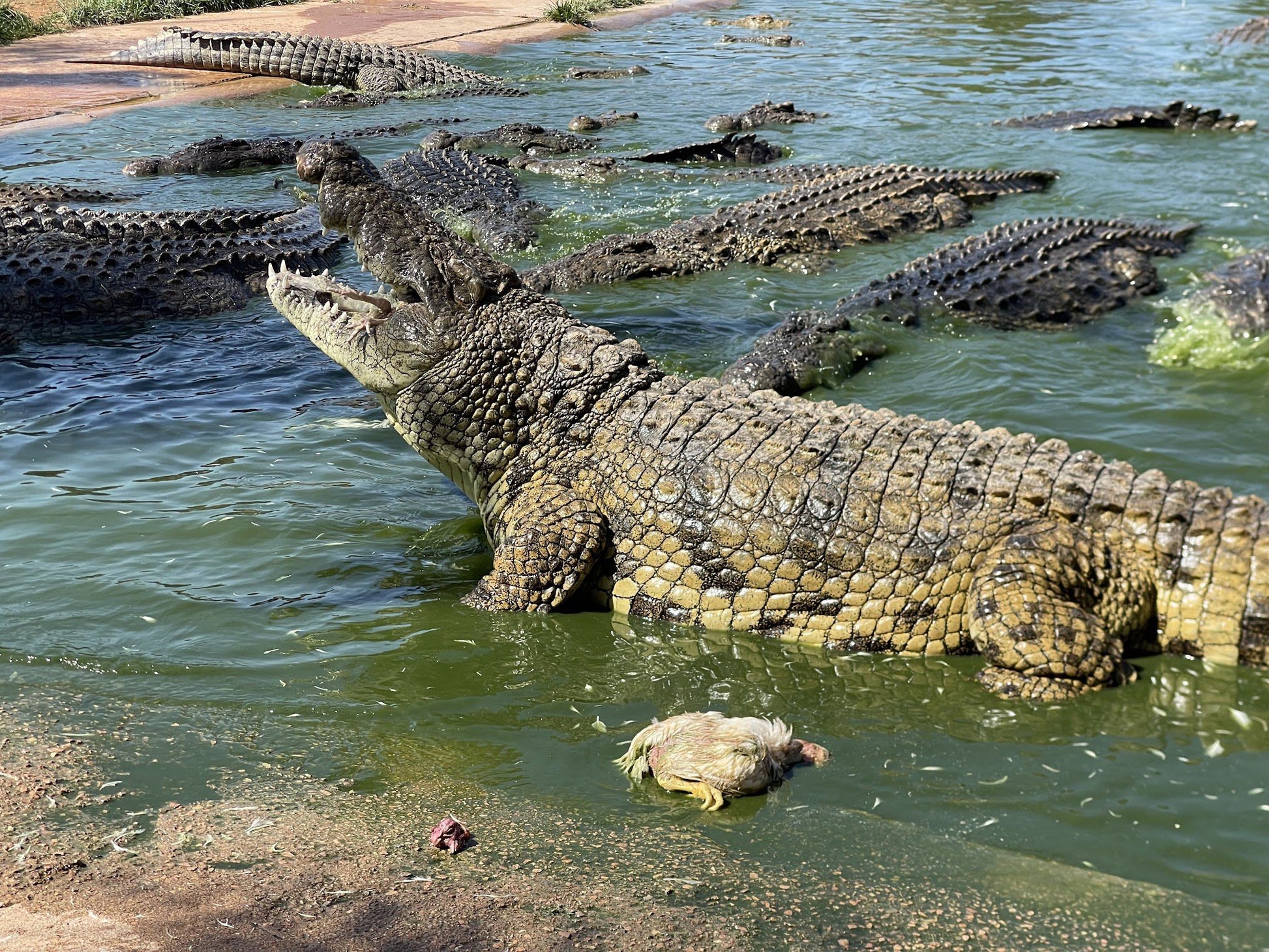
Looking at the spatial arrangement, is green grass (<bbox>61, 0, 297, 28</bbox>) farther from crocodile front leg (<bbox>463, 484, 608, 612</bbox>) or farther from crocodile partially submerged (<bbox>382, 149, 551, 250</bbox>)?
crocodile front leg (<bbox>463, 484, 608, 612</bbox>)

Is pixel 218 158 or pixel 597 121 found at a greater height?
pixel 597 121

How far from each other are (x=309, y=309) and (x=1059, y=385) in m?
4.35

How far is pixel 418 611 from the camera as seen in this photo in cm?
502

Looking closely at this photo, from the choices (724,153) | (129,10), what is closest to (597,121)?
(724,153)

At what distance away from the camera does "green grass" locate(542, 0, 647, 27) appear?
75.9ft

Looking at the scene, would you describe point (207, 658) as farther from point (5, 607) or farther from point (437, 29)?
point (437, 29)

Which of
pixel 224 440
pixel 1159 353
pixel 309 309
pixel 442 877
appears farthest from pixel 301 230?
pixel 442 877

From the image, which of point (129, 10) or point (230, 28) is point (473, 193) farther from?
point (129, 10)

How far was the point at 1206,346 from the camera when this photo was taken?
748 cm

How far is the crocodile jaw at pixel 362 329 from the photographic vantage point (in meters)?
5.35

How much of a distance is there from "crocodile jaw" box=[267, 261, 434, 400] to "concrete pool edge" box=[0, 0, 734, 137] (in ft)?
37.9

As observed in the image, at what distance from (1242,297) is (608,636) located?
17.4 ft

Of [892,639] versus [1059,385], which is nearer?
[892,639]

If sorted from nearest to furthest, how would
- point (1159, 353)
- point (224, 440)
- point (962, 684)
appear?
point (962, 684) < point (224, 440) < point (1159, 353)
